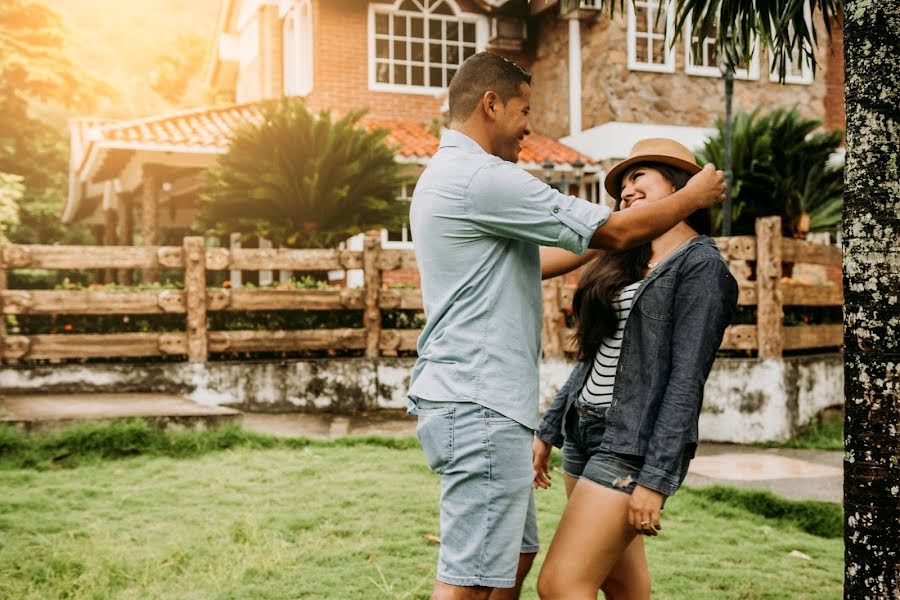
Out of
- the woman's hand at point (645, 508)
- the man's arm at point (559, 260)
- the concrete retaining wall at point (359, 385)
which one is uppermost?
the man's arm at point (559, 260)

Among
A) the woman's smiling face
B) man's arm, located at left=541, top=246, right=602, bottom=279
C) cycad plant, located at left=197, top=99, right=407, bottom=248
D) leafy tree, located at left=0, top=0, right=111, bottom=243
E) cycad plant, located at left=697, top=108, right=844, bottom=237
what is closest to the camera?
the woman's smiling face

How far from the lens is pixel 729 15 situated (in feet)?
14.7

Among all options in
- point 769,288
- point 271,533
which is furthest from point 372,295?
point 271,533

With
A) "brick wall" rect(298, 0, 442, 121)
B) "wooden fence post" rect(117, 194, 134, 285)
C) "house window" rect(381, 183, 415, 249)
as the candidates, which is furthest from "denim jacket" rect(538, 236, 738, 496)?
"wooden fence post" rect(117, 194, 134, 285)

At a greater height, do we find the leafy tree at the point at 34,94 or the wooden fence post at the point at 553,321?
the leafy tree at the point at 34,94

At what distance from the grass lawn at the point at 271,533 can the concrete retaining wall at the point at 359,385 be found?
267cm

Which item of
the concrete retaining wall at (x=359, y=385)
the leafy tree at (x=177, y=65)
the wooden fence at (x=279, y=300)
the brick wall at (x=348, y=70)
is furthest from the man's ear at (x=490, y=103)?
the leafy tree at (x=177, y=65)

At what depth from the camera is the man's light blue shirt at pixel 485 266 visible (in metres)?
2.62

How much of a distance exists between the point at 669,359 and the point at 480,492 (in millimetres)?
760

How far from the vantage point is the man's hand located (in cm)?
279

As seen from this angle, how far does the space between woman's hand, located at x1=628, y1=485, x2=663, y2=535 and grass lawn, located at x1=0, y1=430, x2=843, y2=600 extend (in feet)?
6.21

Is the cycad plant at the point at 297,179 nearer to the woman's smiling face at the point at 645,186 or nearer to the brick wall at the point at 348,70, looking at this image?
the brick wall at the point at 348,70

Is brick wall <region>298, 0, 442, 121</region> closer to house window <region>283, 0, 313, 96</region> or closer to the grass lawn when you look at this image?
house window <region>283, 0, 313, 96</region>

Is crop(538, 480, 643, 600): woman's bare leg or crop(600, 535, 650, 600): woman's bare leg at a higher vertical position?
crop(538, 480, 643, 600): woman's bare leg
